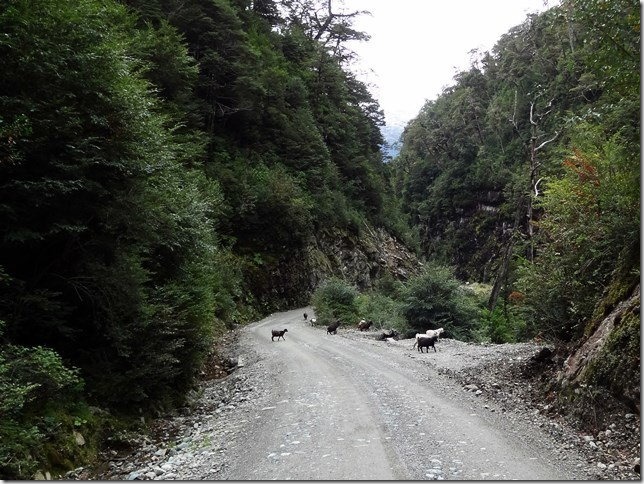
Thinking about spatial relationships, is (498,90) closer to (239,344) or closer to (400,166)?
(400,166)

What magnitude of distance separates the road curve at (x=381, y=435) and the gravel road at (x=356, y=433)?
17 millimetres

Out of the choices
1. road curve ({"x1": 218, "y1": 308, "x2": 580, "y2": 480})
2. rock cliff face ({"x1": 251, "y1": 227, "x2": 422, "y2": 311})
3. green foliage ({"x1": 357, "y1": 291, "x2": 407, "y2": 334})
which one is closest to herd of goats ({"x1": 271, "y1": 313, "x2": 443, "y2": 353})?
green foliage ({"x1": 357, "y1": 291, "x2": 407, "y2": 334})

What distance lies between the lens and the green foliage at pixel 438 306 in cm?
1905

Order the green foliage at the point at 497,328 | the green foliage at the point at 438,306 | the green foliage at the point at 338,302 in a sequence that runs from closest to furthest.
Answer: the green foliage at the point at 438,306
the green foliage at the point at 497,328
the green foliage at the point at 338,302

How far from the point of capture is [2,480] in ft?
14.9

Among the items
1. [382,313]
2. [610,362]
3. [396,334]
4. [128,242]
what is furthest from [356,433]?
[382,313]

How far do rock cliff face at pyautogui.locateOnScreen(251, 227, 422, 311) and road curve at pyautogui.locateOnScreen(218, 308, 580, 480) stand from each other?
808 inches

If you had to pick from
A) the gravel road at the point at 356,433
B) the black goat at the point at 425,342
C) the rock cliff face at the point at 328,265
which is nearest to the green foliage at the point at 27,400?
the gravel road at the point at 356,433

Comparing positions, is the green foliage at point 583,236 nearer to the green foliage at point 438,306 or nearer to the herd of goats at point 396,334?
the herd of goats at point 396,334

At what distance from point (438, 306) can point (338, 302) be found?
8569 mm

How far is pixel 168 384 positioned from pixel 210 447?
117 inches

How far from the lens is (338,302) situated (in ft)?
87.4

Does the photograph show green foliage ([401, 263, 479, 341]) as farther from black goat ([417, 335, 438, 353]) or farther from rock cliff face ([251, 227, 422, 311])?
rock cliff face ([251, 227, 422, 311])

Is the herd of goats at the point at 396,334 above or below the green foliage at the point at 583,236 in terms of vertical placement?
below
